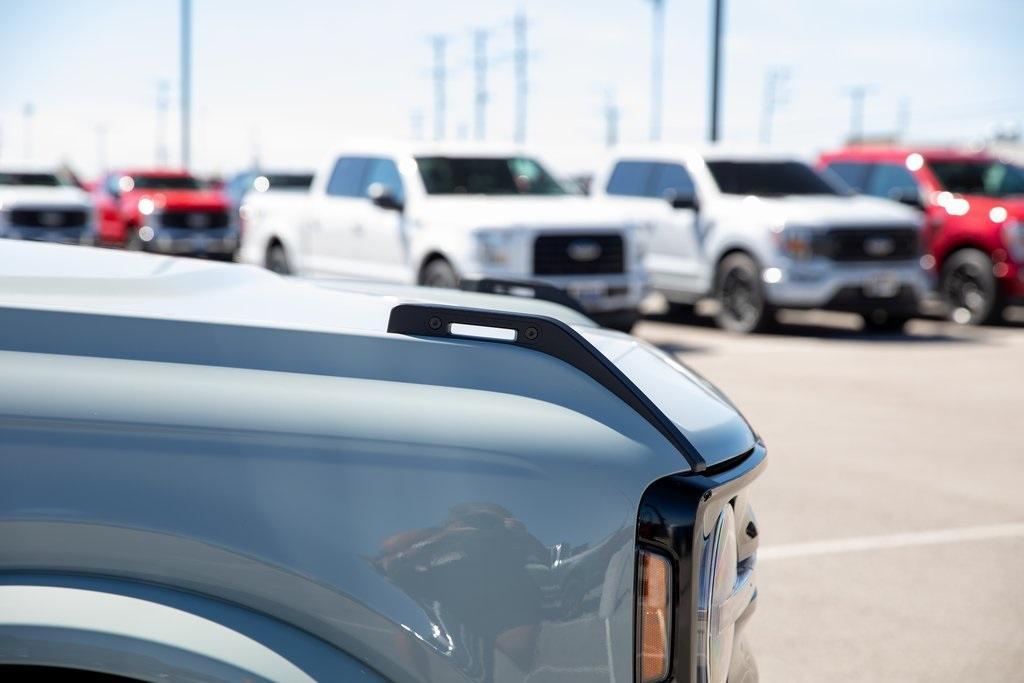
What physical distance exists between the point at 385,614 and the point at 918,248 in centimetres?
1358

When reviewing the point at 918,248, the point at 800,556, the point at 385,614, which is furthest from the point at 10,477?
the point at 918,248

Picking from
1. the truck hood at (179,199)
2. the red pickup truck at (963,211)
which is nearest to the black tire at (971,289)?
the red pickup truck at (963,211)

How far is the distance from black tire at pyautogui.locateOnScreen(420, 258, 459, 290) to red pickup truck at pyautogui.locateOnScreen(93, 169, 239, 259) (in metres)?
12.5

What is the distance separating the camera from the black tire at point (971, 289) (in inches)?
608

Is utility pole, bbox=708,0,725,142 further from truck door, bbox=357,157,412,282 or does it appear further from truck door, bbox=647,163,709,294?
truck door, bbox=357,157,412,282

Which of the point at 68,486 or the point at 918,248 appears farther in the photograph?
the point at 918,248

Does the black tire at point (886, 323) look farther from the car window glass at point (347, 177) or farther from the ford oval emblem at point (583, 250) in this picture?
the car window glass at point (347, 177)

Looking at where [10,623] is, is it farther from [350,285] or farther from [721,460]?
[350,285]

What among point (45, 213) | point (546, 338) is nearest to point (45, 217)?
point (45, 213)

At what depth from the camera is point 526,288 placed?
371cm

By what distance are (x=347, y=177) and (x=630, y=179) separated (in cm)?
361

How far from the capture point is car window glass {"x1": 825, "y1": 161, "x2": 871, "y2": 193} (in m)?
16.9

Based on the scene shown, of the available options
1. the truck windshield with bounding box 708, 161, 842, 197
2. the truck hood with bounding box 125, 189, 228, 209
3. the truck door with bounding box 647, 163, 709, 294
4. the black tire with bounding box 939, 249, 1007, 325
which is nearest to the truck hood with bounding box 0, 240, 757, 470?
the truck door with bounding box 647, 163, 709, 294

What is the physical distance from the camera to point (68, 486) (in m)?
1.95
